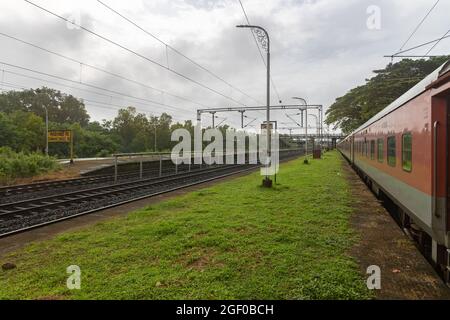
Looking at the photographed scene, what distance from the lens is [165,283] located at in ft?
14.7

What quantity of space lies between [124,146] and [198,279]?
5969 cm

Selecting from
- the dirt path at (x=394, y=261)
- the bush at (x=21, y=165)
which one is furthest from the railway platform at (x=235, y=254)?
the bush at (x=21, y=165)

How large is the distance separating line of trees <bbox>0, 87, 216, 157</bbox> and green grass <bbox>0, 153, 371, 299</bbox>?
3677 centimetres

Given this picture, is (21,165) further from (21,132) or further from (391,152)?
(21,132)

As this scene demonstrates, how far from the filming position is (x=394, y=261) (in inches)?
210

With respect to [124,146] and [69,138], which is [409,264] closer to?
[69,138]

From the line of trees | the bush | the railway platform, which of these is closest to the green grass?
the railway platform

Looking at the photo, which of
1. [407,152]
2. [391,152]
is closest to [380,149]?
[391,152]

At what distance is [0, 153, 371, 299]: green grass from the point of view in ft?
13.9

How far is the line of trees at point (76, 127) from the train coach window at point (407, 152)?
40.6 metres

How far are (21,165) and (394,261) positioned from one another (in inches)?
890

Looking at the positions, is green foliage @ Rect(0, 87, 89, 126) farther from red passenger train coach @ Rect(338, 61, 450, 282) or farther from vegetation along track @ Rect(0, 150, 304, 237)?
red passenger train coach @ Rect(338, 61, 450, 282)

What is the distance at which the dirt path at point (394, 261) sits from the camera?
165 inches
